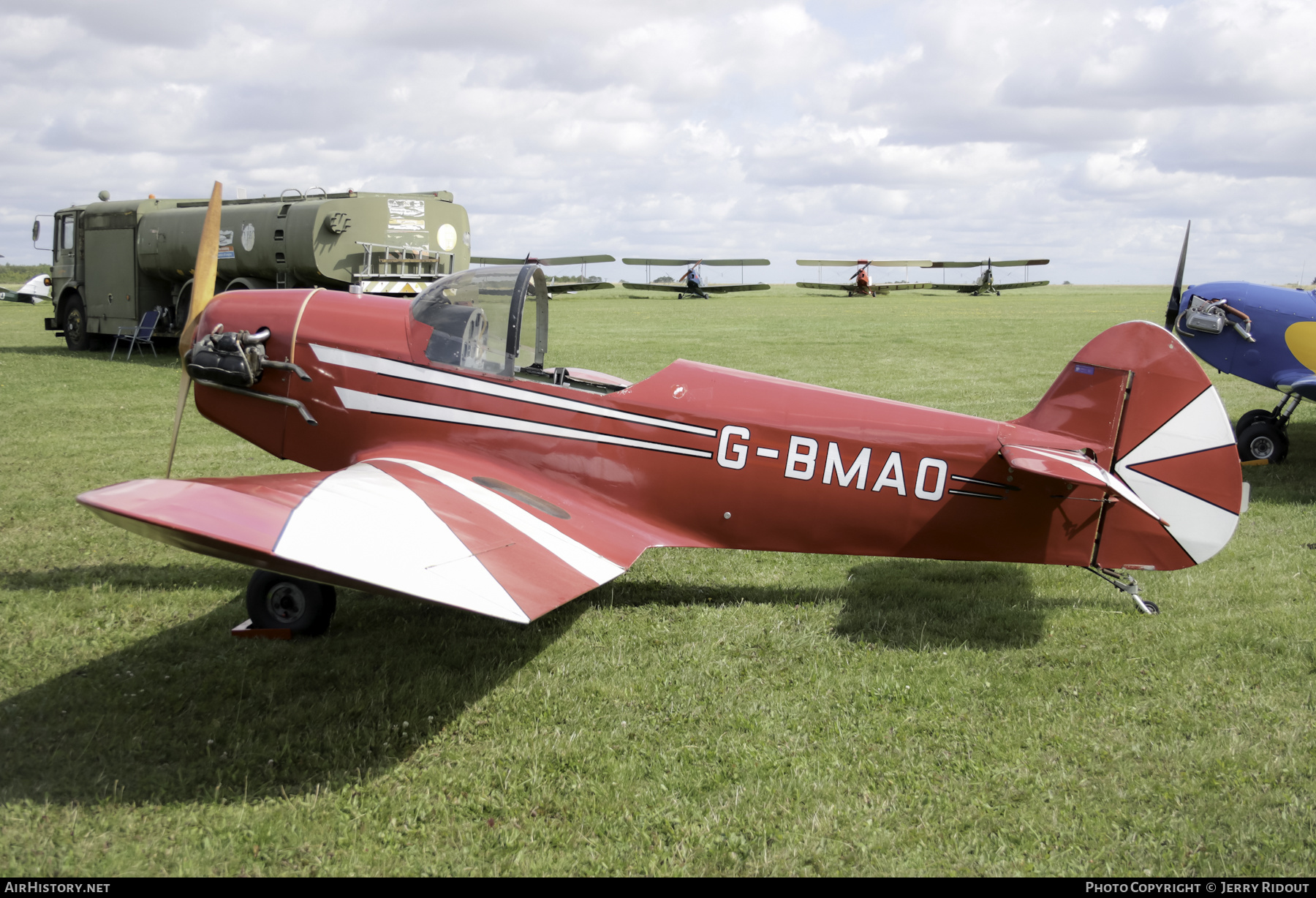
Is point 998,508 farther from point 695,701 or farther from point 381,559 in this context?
point 381,559

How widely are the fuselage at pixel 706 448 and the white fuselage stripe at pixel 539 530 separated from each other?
19cm

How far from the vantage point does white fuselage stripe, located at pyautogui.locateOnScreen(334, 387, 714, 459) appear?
531 centimetres

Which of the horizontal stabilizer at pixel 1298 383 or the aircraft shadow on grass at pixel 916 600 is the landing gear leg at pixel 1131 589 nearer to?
the aircraft shadow on grass at pixel 916 600

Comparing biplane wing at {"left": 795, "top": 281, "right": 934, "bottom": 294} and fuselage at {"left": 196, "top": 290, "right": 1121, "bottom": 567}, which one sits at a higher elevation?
biplane wing at {"left": 795, "top": 281, "right": 934, "bottom": 294}

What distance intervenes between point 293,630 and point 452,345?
6.26ft

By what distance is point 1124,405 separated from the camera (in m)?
5.25

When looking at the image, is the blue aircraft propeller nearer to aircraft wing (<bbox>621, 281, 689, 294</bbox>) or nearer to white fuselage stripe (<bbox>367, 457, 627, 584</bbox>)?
white fuselage stripe (<bbox>367, 457, 627, 584</bbox>)

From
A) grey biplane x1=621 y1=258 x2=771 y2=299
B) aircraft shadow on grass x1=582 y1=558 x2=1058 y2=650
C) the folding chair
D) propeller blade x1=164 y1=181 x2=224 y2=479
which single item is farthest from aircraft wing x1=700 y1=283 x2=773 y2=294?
aircraft shadow on grass x1=582 y1=558 x2=1058 y2=650

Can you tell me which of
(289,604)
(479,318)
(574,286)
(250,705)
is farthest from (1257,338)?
(574,286)

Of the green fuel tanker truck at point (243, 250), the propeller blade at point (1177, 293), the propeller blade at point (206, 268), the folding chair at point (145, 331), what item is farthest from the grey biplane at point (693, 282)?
the propeller blade at point (206, 268)

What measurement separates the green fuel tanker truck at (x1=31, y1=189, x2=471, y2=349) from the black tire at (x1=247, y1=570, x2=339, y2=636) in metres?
10.7

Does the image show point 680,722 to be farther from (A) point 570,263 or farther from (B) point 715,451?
(A) point 570,263

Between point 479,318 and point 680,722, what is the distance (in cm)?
282

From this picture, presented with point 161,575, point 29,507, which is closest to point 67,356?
point 29,507
